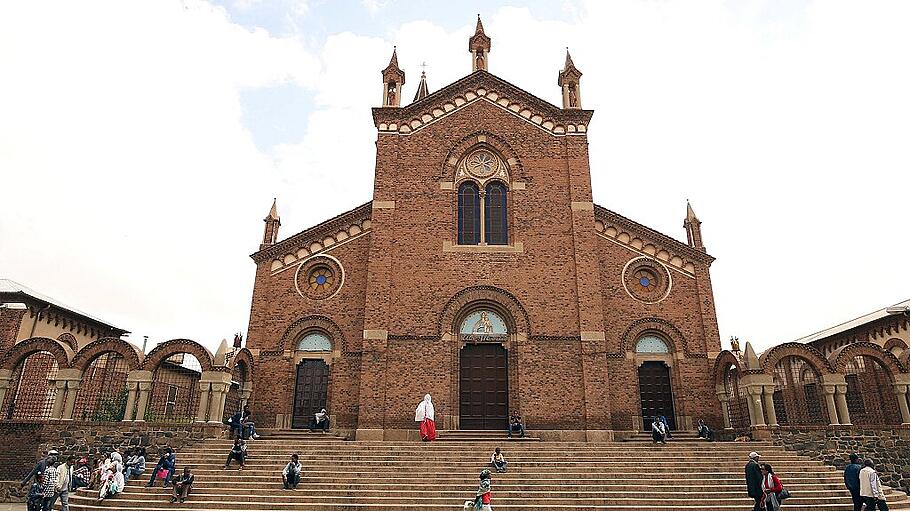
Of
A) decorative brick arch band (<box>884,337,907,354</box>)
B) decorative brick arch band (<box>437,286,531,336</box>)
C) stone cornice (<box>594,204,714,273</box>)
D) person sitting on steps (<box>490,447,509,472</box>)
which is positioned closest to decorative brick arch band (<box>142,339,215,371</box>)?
decorative brick arch band (<box>437,286,531,336</box>)

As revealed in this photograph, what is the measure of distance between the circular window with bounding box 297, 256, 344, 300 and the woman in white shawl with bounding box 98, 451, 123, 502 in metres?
10.4

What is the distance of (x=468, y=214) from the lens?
24.9 meters

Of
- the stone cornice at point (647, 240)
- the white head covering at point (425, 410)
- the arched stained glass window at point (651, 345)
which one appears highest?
the stone cornice at point (647, 240)

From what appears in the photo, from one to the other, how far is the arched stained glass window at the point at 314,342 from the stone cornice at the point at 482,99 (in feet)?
30.8

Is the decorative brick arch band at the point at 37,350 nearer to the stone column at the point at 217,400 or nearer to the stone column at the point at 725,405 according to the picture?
the stone column at the point at 217,400

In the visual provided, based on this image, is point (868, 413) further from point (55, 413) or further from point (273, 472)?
point (55, 413)

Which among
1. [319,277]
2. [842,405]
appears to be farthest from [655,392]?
[319,277]

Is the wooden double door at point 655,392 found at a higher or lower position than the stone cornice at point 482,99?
lower

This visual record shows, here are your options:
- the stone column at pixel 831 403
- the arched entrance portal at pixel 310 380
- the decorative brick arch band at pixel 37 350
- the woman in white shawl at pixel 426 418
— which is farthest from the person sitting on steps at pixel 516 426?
the decorative brick arch band at pixel 37 350

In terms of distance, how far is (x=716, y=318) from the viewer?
81.3 ft

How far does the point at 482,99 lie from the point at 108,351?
18149 millimetres

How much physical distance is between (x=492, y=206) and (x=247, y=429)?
42.5ft

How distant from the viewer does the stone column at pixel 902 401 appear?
64.6 feet

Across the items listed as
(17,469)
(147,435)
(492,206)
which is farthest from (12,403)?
(492,206)
